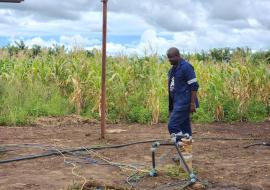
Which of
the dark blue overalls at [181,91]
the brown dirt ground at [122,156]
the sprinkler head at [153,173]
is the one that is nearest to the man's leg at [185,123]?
the dark blue overalls at [181,91]

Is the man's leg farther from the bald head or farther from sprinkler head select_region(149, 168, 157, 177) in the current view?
sprinkler head select_region(149, 168, 157, 177)

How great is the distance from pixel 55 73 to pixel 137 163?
241 inches

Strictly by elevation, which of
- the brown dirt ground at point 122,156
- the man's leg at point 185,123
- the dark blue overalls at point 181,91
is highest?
the dark blue overalls at point 181,91

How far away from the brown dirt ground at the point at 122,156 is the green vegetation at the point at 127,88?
542mm

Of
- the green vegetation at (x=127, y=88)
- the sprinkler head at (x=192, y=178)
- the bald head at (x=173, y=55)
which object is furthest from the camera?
the green vegetation at (x=127, y=88)

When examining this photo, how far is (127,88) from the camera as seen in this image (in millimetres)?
12359

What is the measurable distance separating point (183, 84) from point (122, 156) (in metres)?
1.69

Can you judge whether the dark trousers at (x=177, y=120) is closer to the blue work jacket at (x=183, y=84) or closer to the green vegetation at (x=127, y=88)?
the blue work jacket at (x=183, y=84)

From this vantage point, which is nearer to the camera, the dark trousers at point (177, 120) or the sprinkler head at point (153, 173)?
the sprinkler head at point (153, 173)

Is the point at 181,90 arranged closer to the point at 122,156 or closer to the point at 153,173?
the point at 153,173

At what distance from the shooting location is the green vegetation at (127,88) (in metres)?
11.9

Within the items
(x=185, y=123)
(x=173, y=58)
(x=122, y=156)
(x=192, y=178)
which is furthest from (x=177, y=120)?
(x=122, y=156)

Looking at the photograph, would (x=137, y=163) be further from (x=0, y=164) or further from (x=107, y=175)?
(x=0, y=164)

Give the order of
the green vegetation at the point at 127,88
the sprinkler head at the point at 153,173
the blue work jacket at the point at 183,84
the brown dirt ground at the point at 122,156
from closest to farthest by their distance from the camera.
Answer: the brown dirt ground at the point at 122,156 < the sprinkler head at the point at 153,173 < the blue work jacket at the point at 183,84 < the green vegetation at the point at 127,88
